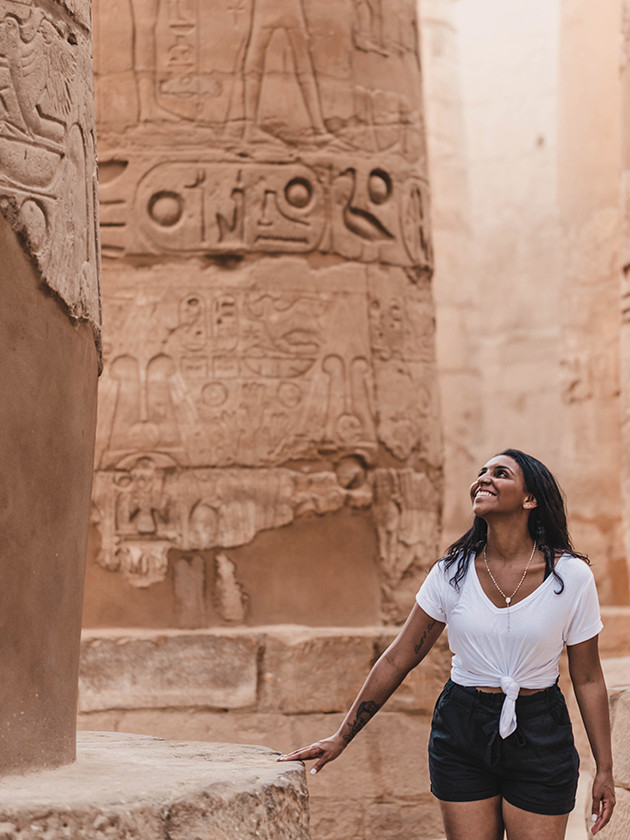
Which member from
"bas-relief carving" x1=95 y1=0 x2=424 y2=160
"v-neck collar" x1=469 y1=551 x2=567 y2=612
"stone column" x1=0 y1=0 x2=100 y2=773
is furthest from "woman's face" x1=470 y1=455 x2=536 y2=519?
"bas-relief carving" x1=95 y1=0 x2=424 y2=160

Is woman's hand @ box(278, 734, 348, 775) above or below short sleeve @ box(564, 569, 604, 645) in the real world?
below

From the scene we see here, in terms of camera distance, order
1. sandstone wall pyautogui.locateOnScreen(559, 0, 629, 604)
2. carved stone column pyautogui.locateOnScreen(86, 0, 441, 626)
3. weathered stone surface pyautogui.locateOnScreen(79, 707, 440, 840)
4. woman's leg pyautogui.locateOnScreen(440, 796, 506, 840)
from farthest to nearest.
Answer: sandstone wall pyautogui.locateOnScreen(559, 0, 629, 604), carved stone column pyautogui.locateOnScreen(86, 0, 441, 626), weathered stone surface pyautogui.locateOnScreen(79, 707, 440, 840), woman's leg pyautogui.locateOnScreen(440, 796, 506, 840)

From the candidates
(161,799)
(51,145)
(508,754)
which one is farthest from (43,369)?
(508,754)

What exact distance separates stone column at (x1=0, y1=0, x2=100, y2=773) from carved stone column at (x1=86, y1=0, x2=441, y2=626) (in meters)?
3.53

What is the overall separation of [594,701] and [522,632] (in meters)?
0.26

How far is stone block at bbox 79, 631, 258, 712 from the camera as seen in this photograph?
6.29m

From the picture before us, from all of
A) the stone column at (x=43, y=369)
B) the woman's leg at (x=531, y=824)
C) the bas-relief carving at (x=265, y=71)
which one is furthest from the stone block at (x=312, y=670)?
the stone column at (x=43, y=369)

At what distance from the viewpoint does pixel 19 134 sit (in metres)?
2.74

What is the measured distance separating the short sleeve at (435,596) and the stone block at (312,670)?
303cm

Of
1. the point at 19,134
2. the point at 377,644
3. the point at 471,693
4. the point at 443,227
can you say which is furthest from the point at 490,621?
the point at 443,227

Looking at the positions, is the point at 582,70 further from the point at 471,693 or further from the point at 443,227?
the point at 471,693

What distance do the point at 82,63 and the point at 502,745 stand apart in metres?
1.79

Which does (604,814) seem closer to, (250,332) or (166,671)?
(166,671)

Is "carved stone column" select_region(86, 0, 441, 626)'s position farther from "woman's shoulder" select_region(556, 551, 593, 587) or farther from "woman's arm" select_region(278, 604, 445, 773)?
"woman's shoulder" select_region(556, 551, 593, 587)
